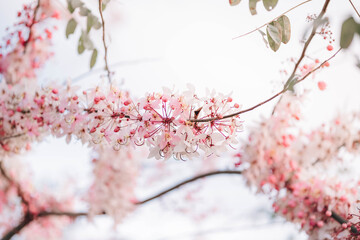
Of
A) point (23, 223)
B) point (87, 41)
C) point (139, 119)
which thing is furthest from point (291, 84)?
point (23, 223)

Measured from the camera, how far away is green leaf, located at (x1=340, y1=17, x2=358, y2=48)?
0.72 meters

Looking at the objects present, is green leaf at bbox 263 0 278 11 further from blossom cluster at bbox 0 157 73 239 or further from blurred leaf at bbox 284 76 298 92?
blossom cluster at bbox 0 157 73 239

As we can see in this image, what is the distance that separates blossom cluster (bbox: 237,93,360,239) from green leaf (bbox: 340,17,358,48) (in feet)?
3.26

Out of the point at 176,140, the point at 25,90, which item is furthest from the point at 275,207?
the point at 25,90

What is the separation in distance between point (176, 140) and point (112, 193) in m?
2.30

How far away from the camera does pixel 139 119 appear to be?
3.87 feet

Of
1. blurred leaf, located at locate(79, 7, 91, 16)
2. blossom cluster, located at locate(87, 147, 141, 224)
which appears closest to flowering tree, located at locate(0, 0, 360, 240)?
blurred leaf, located at locate(79, 7, 91, 16)

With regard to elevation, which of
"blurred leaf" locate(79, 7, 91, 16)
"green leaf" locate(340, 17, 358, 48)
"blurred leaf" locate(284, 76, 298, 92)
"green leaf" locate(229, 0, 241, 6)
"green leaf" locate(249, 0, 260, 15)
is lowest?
"green leaf" locate(340, 17, 358, 48)

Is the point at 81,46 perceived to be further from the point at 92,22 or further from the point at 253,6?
the point at 253,6

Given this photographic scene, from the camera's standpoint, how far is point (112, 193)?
128 inches

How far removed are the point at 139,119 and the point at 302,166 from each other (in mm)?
1354

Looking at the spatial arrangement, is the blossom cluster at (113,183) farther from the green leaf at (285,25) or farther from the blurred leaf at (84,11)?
the green leaf at (285,25)

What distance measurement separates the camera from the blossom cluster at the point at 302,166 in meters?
1.66

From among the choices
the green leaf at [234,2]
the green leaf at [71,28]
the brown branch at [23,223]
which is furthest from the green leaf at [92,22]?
the brown branch at [23,223]
